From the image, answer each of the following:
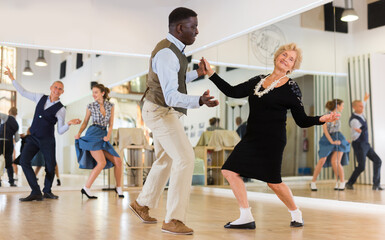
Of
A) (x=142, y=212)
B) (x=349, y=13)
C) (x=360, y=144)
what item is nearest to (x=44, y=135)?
(x=142, y=212)

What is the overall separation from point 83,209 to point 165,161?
1617 millimetres

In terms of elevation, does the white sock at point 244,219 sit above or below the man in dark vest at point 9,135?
below

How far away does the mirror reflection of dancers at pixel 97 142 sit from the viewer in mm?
6133

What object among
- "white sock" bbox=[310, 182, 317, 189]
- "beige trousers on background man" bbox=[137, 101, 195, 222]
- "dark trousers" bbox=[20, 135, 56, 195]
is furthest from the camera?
"white sock" bbox=[310, 182, 317, 189]

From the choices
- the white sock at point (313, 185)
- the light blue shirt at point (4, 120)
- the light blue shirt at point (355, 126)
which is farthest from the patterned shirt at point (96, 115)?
the light blue shirt at point (355, 126)

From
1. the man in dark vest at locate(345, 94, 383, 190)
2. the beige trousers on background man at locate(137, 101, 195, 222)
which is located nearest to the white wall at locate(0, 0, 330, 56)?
the man in dark vest at locate(345, 94, 383, 190)

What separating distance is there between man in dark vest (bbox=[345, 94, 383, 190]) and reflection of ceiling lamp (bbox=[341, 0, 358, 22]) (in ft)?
3.05

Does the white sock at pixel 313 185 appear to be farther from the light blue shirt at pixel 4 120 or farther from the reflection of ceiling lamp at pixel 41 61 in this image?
the reflection of ceiling lamp at pixel 41 61

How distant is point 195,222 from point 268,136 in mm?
881

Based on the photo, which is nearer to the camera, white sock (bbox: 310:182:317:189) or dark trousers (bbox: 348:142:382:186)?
dark trousers (bbox: 348:142:382:186)

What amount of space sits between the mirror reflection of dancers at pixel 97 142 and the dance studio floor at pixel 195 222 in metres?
0.99

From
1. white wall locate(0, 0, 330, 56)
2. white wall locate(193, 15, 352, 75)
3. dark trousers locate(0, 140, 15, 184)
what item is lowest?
dark trousers locate(0, 140, 15, 184)

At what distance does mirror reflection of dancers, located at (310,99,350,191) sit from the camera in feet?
19.2

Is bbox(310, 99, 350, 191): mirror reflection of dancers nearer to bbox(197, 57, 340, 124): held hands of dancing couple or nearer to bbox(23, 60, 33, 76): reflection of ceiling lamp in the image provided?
bbox(197, 57, 340, 124): held hands of dancing couple
